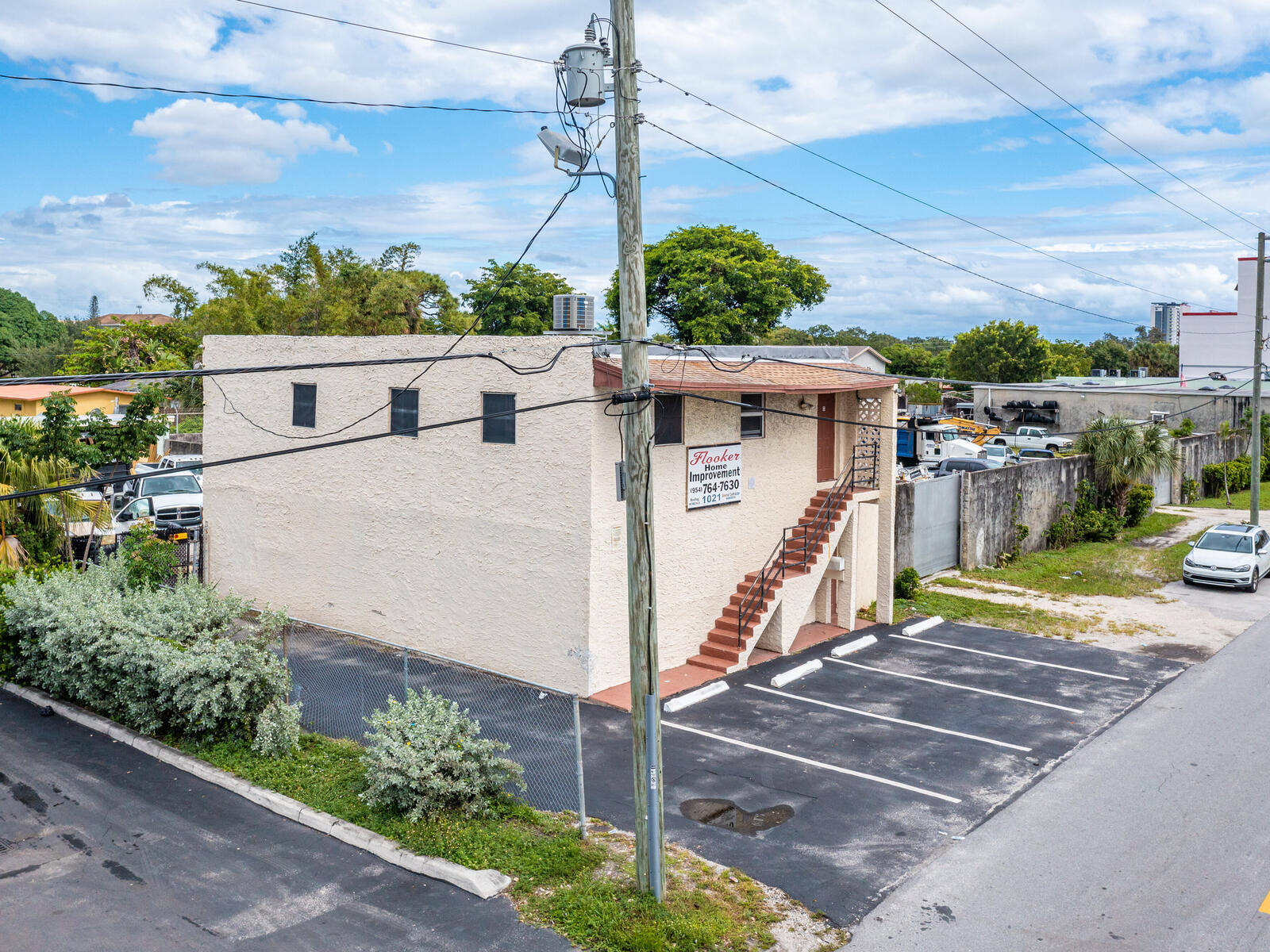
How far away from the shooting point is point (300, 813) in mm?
11227

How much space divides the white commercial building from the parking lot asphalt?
159ft

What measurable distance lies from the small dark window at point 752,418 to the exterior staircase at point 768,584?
6.61 feet

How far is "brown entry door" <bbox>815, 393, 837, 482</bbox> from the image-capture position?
21.0 metres

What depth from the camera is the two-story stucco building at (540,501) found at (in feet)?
51.6

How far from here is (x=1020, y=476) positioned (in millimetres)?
28859

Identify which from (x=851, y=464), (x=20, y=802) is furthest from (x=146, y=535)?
(x=851, y=464)

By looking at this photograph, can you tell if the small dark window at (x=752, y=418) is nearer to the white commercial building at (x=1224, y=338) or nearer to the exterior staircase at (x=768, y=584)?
the exterior staircase at (x=768, y=584)

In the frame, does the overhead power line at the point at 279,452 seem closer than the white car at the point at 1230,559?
Yes

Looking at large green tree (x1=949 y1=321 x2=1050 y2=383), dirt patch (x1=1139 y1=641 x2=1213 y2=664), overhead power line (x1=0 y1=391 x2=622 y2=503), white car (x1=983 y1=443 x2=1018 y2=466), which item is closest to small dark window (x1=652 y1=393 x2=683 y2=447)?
overhead power line (x1=0 y1=391 x2=622 y2=503)

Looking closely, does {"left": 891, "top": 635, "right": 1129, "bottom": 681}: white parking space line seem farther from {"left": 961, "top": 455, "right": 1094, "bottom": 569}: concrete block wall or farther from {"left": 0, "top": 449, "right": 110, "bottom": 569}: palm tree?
{"left": 0, "top": 449, "right": 110, "bottom": 569}: palm tree

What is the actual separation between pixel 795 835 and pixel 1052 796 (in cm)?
357

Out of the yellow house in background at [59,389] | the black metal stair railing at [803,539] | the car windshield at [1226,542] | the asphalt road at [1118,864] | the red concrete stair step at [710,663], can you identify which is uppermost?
the yellow house in background at [59,389]

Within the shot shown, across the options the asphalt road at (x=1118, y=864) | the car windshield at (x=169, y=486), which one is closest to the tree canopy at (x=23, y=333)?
the car windshield at (x=169, y=486)

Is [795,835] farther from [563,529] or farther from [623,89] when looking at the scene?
[623,89]
